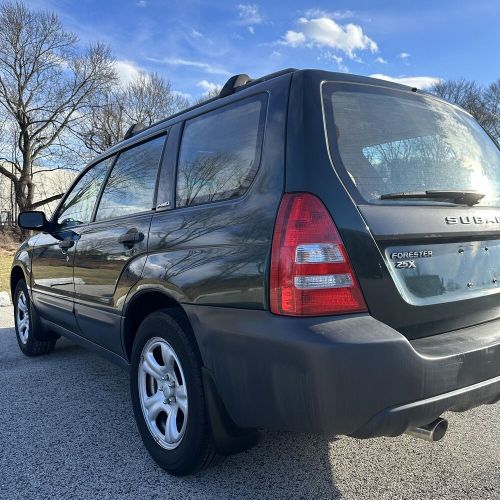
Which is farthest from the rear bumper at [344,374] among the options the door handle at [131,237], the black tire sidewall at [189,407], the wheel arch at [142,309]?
the door handle at [131,237]

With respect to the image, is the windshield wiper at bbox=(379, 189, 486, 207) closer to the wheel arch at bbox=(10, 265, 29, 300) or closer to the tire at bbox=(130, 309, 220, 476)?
the tire at bbox=(130, 309, 220, 476)

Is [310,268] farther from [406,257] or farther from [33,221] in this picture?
[33,221]

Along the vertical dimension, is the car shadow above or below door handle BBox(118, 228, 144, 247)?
below

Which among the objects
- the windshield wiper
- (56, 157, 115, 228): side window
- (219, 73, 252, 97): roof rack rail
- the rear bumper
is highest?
(219, 73, 252, 97): roof rack rail

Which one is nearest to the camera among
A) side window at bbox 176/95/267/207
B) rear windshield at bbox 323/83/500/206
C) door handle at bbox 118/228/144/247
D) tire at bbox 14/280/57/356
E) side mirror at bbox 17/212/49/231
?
rear windshield at bbox 323/83/500/206

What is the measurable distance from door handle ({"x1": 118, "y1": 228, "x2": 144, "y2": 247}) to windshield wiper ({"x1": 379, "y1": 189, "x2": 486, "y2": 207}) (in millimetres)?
1388

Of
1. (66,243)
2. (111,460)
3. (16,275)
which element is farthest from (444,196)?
(16,275)

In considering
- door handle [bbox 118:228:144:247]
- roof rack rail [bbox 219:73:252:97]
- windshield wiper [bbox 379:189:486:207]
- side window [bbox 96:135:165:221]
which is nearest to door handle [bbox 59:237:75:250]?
side window [bbox 96:135:165:221]

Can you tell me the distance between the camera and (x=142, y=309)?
9.30 feet

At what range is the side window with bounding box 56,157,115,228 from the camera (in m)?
3.71

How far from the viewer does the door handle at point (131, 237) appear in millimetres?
2746

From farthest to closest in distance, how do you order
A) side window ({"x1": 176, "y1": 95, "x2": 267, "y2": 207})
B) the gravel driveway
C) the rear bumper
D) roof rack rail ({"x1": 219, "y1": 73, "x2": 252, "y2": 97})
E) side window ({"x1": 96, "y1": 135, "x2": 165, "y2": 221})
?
side window ({"x1": 96, "y1": 135, "x2": 165, "y2": 221}) < roof rack rail ({"x1": 219, "y1": 73, "x2": 252, "y2": 97}) < the gravel driveway < side window ({"x1": 176, "y1": 95, "x2": 267, "y2": 207}) < the rear bumper

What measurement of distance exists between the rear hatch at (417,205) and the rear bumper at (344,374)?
0.43 feet

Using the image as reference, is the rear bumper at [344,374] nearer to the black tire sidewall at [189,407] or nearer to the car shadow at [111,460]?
the black tire sidewall at [189,407]
